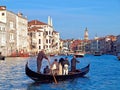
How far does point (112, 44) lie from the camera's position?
396ft

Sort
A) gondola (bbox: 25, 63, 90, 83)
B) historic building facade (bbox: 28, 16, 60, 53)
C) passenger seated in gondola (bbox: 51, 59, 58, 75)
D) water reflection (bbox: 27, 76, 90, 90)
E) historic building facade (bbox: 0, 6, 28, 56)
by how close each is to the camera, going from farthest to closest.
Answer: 1. historic building facade (bbox: 28, 16, 60, 53)
2. historic building facade (bbox: 0, 6, 28, 56)
3. passenger seated in gondola (bbox: 51, 59, 58, 75)
4. gondola (bbox: 25, 63, 90, 83)
5. water reflection (bbox: 27, 76, 90, 90)

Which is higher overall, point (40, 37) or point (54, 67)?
point (40, 37)

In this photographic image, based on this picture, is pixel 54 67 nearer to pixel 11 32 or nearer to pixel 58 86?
pixel 58 86

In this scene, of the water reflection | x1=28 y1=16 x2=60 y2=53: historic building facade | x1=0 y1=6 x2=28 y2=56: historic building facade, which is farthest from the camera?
x1=28 y1=16 x2=60 y2=53: historic building facade

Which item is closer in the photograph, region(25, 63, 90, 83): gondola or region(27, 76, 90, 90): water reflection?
region(27, 76, 90, 90): water reflection

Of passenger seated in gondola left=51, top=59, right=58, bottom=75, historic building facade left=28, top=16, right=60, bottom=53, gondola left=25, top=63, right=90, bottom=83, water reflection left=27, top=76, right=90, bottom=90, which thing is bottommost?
water reflection left=27, top=76, right=90, bottom=90

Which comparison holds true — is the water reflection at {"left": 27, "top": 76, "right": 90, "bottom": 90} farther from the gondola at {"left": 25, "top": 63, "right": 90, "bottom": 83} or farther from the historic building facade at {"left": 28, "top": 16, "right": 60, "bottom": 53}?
the historic building facade at {"left": 28, "top": 16, "right": 60, "bottom": 53}

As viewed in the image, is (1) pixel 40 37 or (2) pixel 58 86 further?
(1) pixel 40 37

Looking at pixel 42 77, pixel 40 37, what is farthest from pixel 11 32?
pixel 42 77

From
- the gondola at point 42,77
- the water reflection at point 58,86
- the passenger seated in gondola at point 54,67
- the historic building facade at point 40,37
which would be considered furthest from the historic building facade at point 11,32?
the water reflection at point 58,86

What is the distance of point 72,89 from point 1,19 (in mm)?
38992

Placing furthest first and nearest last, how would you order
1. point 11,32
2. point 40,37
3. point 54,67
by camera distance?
point 40,37
point 11,32
point 54,67

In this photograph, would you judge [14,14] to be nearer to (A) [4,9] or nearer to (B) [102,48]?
(A) [4,9]

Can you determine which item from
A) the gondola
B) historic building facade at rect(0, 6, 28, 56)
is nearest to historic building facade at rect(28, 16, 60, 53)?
historic building facade at rect(0, 6, 28, 56)
